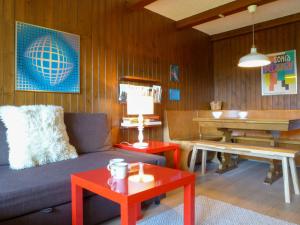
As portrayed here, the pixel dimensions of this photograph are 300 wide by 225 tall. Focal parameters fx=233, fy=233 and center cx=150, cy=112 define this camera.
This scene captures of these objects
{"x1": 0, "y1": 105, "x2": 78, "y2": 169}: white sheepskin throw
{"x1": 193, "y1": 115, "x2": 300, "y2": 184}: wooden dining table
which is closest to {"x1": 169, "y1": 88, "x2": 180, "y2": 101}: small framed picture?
{"x1": 193, "y1": 115, "x2": 300, "y2": 184}: wooden dining table

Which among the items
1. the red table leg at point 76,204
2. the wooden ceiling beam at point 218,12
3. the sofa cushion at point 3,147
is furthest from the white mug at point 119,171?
the wooden ceiling beam at point 218,12

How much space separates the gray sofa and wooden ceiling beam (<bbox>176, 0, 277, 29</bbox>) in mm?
2438

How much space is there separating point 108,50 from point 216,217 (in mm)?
2315

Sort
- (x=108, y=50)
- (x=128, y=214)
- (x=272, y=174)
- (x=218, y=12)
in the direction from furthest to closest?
(x=218, y=12), (x=108, y=50), (x=272, y=174), (x=128, y=214)

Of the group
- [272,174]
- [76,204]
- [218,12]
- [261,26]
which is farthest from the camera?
[261,26]

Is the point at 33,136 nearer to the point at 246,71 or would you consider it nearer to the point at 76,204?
the point at 76,204

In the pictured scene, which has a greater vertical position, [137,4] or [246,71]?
[137,4]

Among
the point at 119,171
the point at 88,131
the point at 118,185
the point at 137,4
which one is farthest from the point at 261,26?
the point at 118,185

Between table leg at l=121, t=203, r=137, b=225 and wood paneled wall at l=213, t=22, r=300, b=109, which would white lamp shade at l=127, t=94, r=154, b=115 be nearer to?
table leg at l=121, t=203, r=137, b=225

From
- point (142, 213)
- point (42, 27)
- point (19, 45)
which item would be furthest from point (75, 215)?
point (42, 27)

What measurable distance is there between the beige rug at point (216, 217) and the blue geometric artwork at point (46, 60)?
1.68 m

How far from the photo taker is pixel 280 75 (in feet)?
13.5

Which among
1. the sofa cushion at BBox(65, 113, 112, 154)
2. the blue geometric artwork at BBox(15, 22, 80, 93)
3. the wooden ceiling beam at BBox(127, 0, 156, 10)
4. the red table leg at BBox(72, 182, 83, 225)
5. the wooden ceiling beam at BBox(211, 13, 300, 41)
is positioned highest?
the wooden ceiling beam at BBox(211, 13, 300, 41)

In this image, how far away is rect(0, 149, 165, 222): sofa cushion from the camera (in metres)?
1.36
